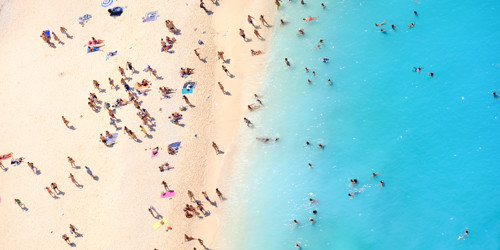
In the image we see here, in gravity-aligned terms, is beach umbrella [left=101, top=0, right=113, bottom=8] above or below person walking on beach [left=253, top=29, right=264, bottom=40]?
above

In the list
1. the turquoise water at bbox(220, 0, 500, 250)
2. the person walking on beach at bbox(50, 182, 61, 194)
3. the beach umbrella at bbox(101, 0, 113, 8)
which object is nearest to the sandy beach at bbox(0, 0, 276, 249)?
the person walking on beach at bbox(50, 182, 61, 194)

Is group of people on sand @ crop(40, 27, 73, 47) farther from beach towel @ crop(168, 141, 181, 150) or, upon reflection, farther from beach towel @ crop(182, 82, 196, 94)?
beach towel @ crop(168, 141, 181, 150)

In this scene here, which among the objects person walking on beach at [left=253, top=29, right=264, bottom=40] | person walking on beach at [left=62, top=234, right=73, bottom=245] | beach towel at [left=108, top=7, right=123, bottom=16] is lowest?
person walking on beach at [left=62, top=234, right=73, bottom=245]

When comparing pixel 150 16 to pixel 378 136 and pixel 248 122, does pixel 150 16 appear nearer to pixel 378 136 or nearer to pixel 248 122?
pixel 248 122

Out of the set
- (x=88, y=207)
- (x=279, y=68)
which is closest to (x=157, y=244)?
(x=88, y=207)

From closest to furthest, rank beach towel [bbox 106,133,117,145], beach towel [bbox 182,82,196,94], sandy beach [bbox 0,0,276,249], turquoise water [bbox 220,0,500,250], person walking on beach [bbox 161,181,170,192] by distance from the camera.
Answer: turquoise water [bbox 220,0,500,250]
person walking on beach [bbox 161,181,170,192]
sandy beach [bbox 0,0,276,249]
beach towel [bbox 106,133,117,145]
beach towel [bbox 182,82,196,94]

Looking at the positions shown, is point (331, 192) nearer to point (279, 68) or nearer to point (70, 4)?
point (279, 68)

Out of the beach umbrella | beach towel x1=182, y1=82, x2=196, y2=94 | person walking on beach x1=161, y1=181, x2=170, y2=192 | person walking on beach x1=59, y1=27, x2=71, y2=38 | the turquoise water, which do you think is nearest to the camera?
the turquoise water

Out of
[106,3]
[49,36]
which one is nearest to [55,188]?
[49,36]
